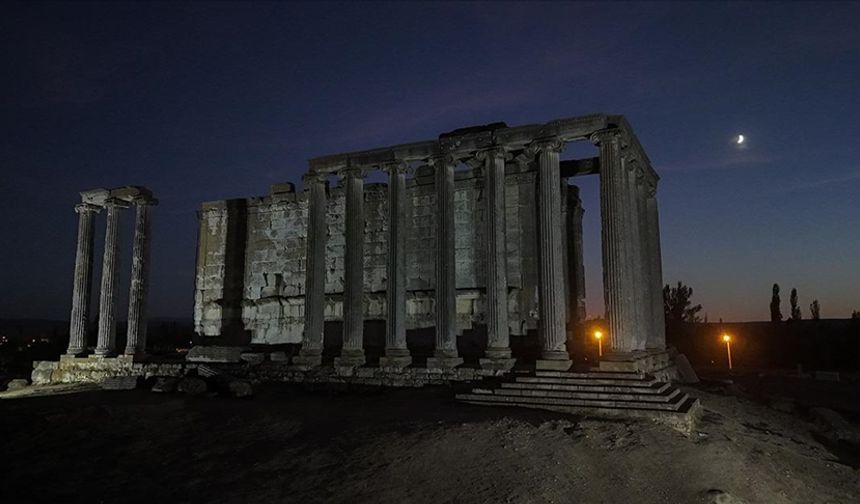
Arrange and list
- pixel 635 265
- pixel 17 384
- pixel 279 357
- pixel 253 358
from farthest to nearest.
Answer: pixel 17 384
pixel 253 358
pixel 279 357
pixel 635 265

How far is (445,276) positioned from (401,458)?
8.15 metres

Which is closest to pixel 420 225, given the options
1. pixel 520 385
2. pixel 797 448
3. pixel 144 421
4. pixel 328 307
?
pixel 328 307

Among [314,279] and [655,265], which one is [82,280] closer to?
[314,279]

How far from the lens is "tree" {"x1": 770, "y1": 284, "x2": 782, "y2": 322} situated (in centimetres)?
4500

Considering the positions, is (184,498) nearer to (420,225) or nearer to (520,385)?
(520,385)

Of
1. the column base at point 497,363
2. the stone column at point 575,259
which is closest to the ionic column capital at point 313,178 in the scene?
the column base at point 497,363

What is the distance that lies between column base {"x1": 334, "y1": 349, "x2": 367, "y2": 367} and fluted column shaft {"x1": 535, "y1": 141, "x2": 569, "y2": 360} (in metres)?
5.85

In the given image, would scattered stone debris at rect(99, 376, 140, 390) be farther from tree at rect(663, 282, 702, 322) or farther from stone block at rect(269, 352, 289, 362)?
tree at rect(663, 282, 702, 322)

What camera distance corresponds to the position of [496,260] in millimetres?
16453

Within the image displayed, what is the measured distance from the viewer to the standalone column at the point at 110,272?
22.4 meters

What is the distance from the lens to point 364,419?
40.0 ft

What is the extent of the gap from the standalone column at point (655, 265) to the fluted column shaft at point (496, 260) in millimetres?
5839

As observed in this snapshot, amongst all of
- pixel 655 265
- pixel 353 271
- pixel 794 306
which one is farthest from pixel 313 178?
pixel 794 306

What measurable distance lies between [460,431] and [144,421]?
7.55 m
